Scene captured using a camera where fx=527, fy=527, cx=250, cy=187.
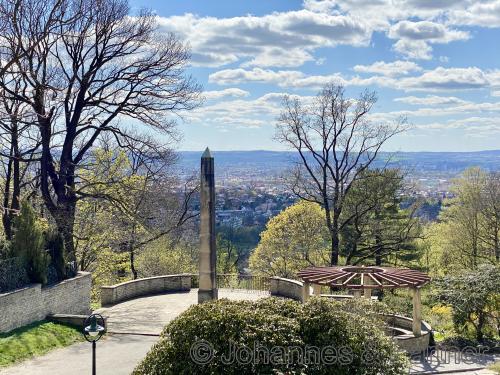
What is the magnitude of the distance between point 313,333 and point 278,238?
2513 centimetres

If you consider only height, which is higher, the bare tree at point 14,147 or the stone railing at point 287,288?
the bare tree at point 14,147

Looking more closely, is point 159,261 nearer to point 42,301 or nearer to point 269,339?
point 42,301

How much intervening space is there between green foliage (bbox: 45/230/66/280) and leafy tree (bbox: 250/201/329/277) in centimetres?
1697

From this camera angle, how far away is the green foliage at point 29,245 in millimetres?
17469

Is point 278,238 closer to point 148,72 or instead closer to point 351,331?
point 148,72

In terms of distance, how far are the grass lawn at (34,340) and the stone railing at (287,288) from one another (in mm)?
9222

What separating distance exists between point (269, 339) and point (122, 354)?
26.0 ft

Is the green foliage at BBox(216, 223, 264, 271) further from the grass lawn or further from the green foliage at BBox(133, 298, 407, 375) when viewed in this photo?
the green foliage at BBox(133, 298, 407, 375)

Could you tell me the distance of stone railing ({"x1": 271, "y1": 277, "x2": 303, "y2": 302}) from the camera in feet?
73.3

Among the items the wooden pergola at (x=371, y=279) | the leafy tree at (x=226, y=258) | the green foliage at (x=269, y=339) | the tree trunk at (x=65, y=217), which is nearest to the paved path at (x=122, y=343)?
the tree trunk at (x=65, y=217)

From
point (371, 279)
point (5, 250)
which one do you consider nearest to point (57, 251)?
point (5, 250)

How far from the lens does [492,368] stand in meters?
13.9

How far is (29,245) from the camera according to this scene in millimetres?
17750

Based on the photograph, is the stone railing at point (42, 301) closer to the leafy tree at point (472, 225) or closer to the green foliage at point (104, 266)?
the green foliage at point (104, 266)
